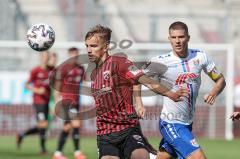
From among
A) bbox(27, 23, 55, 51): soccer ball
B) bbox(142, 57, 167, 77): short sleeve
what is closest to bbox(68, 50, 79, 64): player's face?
bbox(27, 23, 55, 51): soccer ball

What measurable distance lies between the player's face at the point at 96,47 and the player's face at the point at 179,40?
2.88 ft

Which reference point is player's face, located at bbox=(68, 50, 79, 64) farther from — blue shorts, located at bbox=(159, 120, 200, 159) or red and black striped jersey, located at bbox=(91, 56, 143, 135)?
red and black striped jersey, located at bbox=(91, 56, 143, 135)

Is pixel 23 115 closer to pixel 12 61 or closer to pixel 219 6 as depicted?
pixel 12 61

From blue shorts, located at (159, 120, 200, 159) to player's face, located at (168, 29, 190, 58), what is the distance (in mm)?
872

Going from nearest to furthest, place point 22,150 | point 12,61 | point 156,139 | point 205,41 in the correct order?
1. point 22,150
2. point 156,139
3. point 12,61
4. point 205,41

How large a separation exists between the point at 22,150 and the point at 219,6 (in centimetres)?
1152

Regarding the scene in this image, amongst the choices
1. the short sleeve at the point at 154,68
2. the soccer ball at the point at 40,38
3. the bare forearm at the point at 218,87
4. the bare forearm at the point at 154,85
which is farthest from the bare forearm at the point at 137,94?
the soccer ball at the point at 40,38

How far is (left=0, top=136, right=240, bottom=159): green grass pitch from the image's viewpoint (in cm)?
1462

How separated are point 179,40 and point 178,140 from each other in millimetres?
1199

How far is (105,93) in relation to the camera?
8.46 m

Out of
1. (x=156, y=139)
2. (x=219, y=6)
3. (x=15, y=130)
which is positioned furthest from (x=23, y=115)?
(x=219, y=6)

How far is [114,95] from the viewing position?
8.46 m

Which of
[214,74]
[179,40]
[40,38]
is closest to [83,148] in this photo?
[40,38]

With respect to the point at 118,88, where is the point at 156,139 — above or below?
below
